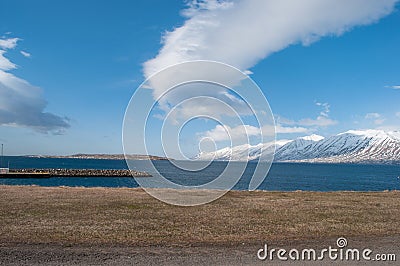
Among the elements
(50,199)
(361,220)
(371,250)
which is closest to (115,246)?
(371,250)

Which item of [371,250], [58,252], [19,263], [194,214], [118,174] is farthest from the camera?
[118,174]

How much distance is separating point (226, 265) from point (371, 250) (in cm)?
573

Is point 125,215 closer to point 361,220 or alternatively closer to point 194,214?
point 194,214

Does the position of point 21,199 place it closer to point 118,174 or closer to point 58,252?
point 58,252

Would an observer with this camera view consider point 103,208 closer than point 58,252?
No

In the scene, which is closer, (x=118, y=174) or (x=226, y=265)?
(x=226, y=265)

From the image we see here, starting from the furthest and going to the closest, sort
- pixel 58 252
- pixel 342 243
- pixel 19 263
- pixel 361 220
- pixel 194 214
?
pixel 194 214 → pixel 361 220 → pixel 342 243 → pixel 58 252 → pixel 19 263

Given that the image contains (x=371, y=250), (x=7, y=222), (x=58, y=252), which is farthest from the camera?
(x=7, y=222)

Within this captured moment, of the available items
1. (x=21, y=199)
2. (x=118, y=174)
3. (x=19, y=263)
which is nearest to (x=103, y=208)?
(x=21, y=199)

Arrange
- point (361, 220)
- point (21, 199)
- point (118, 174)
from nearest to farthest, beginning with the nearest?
point (361, 220), point (21, 199), point (118, 174)

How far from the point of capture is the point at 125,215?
2153 cm

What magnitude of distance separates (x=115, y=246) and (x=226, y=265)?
14.6 feet

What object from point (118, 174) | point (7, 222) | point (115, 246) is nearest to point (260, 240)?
point (115, 246)

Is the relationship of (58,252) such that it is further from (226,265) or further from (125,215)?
(125,215)
